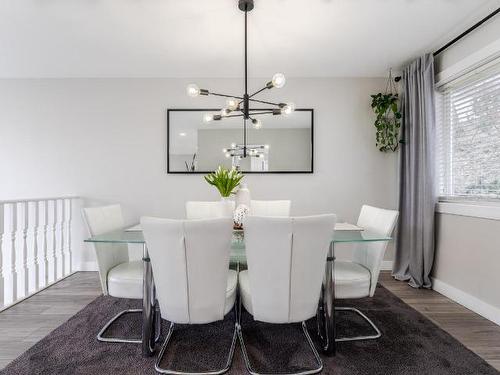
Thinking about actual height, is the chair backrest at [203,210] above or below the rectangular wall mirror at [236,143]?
below

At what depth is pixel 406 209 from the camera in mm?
3092

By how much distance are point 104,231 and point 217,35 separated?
1.91 m

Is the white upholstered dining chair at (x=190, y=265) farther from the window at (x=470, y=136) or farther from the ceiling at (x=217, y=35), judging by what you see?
the window at (x=470, y=136)

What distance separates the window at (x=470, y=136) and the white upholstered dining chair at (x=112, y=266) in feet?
9.32

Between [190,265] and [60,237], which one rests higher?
[190,265]

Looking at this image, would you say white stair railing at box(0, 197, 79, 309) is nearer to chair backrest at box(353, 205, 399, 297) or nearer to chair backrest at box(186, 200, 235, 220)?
chair backrest at box(186, 200, 235, 220)

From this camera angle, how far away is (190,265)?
4.63 ft

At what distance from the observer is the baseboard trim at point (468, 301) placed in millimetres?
2172

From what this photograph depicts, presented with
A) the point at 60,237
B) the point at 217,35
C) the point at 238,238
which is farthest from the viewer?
the point at 60,237

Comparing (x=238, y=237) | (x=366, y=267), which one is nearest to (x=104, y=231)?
(x=238, y=237)

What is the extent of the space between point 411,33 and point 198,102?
7.59 feet

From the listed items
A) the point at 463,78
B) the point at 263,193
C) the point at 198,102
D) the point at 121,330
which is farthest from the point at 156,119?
the point at 463,78

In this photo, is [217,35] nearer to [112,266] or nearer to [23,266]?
[112,266]

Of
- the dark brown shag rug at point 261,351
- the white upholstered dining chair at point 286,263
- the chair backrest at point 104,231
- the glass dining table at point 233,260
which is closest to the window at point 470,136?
the dark brown shag rug at point 261,351
